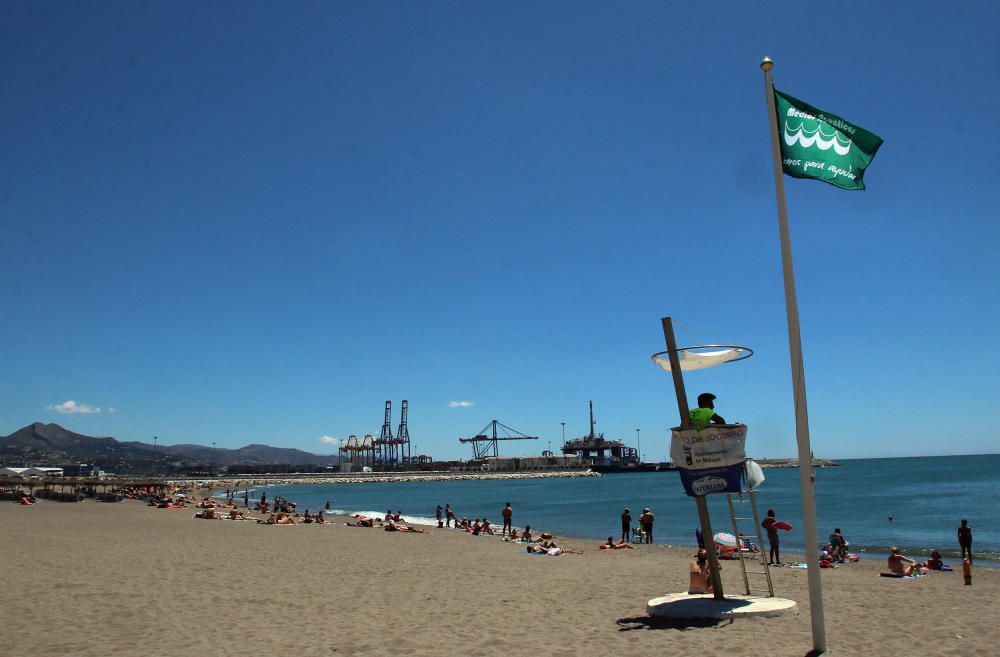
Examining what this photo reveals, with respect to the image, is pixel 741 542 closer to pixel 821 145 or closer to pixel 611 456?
pixel 821 145

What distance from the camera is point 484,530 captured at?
86.2ft

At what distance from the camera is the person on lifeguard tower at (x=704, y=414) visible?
738 centimetres

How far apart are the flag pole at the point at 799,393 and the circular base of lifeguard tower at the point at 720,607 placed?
4.89 ft

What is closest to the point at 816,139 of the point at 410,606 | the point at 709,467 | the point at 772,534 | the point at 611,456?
the point at 709,467

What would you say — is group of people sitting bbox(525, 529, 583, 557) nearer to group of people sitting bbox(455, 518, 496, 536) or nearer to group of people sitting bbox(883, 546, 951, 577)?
group of people sitting bbox(455, 518, 496, 536)

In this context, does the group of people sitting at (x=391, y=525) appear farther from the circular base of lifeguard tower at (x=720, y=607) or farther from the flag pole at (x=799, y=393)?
the flag pole at (x=799, y=393)

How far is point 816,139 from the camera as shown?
626cm

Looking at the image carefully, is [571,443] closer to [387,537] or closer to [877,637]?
[387,537]

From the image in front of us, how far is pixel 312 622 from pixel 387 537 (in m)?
15.0

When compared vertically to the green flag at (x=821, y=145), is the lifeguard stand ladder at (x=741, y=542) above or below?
below

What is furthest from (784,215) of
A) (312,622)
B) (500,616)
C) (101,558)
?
(101,558)

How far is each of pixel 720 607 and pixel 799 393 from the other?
10.2ft

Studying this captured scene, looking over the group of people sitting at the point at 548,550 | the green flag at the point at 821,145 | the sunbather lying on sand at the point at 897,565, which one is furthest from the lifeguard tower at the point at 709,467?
the group of people sitting at the point at 548,550

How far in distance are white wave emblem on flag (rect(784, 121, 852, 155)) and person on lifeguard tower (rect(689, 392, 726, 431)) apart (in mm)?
2826
